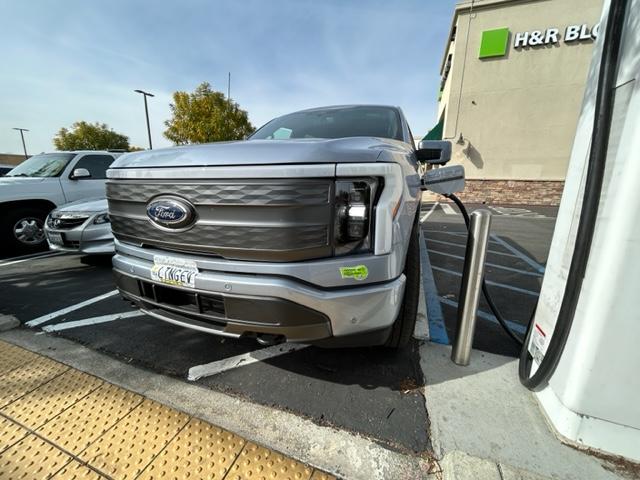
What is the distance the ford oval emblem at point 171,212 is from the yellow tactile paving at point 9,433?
1.29 metres

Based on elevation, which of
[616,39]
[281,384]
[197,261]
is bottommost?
[281,384]

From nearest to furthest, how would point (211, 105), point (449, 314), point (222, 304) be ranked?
point (222, 304) → point (449, 314) → point (211, 105)

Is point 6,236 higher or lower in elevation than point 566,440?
higher

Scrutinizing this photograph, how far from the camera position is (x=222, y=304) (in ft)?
4.68

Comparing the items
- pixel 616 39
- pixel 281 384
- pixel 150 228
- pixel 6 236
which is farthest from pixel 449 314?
pixel 6 236

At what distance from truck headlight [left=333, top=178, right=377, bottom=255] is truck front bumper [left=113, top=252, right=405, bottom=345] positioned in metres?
0.26

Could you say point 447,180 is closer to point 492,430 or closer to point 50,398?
point 492,430

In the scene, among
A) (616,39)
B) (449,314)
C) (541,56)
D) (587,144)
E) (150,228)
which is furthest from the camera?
(541,56)

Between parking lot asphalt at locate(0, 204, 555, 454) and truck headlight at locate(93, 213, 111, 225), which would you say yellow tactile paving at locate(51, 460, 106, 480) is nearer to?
parking lot asphalt at locate(0, 204, 555, 454)

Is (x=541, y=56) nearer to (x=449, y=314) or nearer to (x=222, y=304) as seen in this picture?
(x=449, y=314)

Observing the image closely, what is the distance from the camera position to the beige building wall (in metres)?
12.9

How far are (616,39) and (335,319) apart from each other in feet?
5.41

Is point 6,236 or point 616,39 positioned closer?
point 616,39

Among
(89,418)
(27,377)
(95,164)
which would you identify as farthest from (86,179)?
(89,418)
